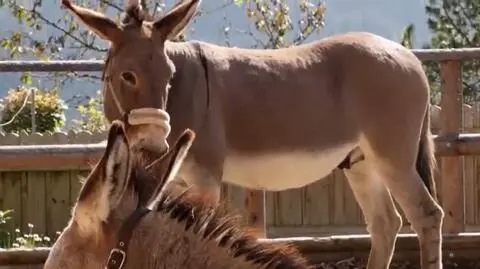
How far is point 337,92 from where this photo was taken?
18.5ft

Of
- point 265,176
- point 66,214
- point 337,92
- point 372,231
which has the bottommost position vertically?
point 66,214

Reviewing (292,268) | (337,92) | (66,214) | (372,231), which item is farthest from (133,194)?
(66,214)

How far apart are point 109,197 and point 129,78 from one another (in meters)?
2.48

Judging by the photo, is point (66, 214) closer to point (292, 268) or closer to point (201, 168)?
point (201, 168)

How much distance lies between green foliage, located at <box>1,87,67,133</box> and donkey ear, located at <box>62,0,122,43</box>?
867 cm

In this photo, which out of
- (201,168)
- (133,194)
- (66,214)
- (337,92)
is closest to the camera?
(133,194)

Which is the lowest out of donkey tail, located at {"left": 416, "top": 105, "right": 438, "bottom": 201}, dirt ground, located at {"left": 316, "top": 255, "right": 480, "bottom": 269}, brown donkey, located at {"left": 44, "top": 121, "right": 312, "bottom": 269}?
dirt ground, located at {"left": 316, "top": 255, "right": 480, "bottom": 269}

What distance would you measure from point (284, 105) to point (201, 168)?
2.31 feet

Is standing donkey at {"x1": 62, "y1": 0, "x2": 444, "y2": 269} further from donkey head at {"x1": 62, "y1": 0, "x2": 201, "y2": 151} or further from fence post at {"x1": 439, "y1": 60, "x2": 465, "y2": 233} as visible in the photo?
fence post at {"x1": 439, "y1": 60, "x2": 465, "y2": 233}

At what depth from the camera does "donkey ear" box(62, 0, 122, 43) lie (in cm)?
464

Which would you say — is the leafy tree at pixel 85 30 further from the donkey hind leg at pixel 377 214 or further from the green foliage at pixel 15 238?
the donkey hind leg at pixel 377 214

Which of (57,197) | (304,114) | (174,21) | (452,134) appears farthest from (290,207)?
(174,21)

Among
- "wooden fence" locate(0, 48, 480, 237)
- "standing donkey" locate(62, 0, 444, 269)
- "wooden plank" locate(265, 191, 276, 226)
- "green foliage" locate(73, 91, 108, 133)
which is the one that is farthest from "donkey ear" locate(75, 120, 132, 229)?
"green foliage" locate(73, 91, 108, 133)

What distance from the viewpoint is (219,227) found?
221 cm
